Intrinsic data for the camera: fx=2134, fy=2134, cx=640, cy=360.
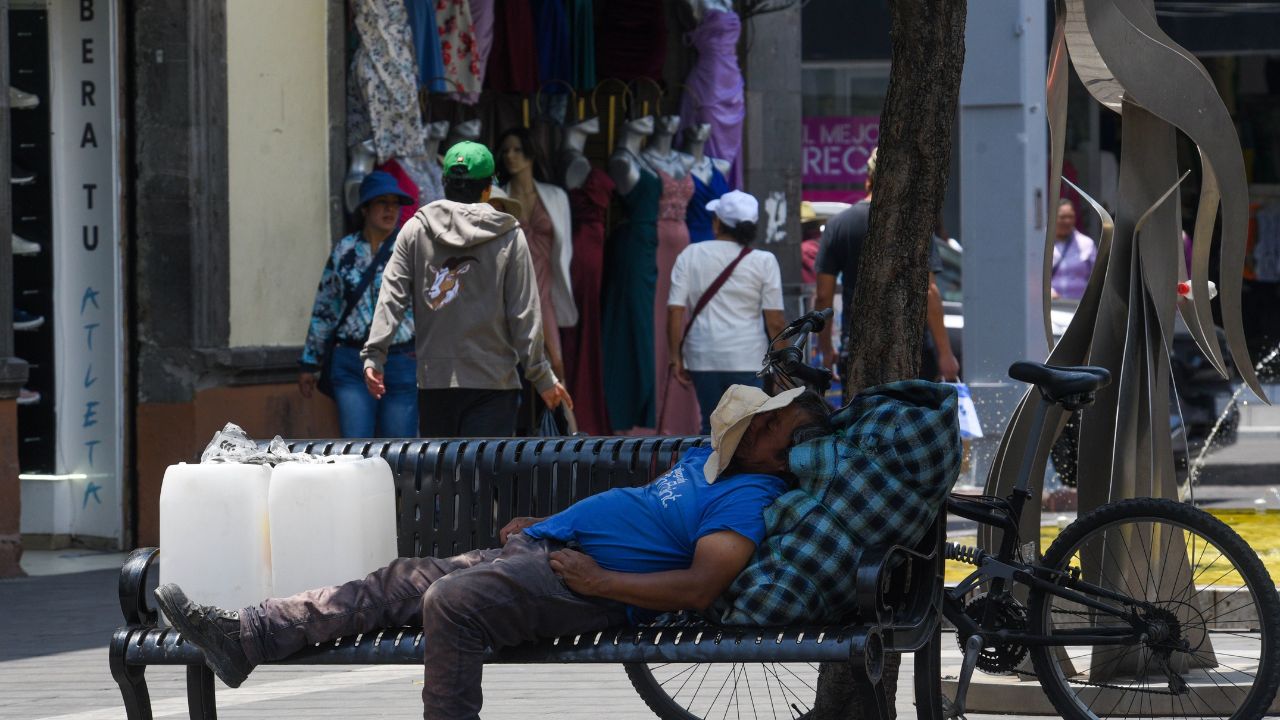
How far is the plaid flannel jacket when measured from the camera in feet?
15.6

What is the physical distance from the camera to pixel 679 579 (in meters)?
4.79

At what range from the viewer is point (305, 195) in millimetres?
11562

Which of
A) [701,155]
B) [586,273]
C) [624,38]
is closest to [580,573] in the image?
[586,273]

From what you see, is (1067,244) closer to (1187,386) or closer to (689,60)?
(1187,386)

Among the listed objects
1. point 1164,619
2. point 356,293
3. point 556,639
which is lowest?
point 1164,619

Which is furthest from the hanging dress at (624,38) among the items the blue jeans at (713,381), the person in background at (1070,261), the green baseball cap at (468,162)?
the green baseball cap at (468,162)

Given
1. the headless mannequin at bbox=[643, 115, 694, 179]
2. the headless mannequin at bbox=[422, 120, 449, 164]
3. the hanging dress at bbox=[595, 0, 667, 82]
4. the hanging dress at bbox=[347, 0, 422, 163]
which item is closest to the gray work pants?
the hanging dress at bbox=[347, 0, 422, 163]

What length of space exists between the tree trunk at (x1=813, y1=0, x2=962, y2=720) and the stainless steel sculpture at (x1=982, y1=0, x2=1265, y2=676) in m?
0.66

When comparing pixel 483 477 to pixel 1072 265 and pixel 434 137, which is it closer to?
pixel 434 137

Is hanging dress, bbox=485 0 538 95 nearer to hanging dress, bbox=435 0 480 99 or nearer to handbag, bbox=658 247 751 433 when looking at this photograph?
hanging dress, bbox=435 0 480 99

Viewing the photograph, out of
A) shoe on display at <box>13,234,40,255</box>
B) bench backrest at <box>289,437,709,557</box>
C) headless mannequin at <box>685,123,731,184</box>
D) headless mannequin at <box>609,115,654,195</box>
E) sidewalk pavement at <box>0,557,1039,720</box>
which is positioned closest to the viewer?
bench backrest at <box>289,437,709,557</box>

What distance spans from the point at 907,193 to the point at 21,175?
623 cm

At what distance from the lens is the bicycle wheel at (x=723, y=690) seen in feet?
19.5

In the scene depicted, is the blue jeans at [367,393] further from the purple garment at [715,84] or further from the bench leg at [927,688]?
the purple garment at [715,84]
